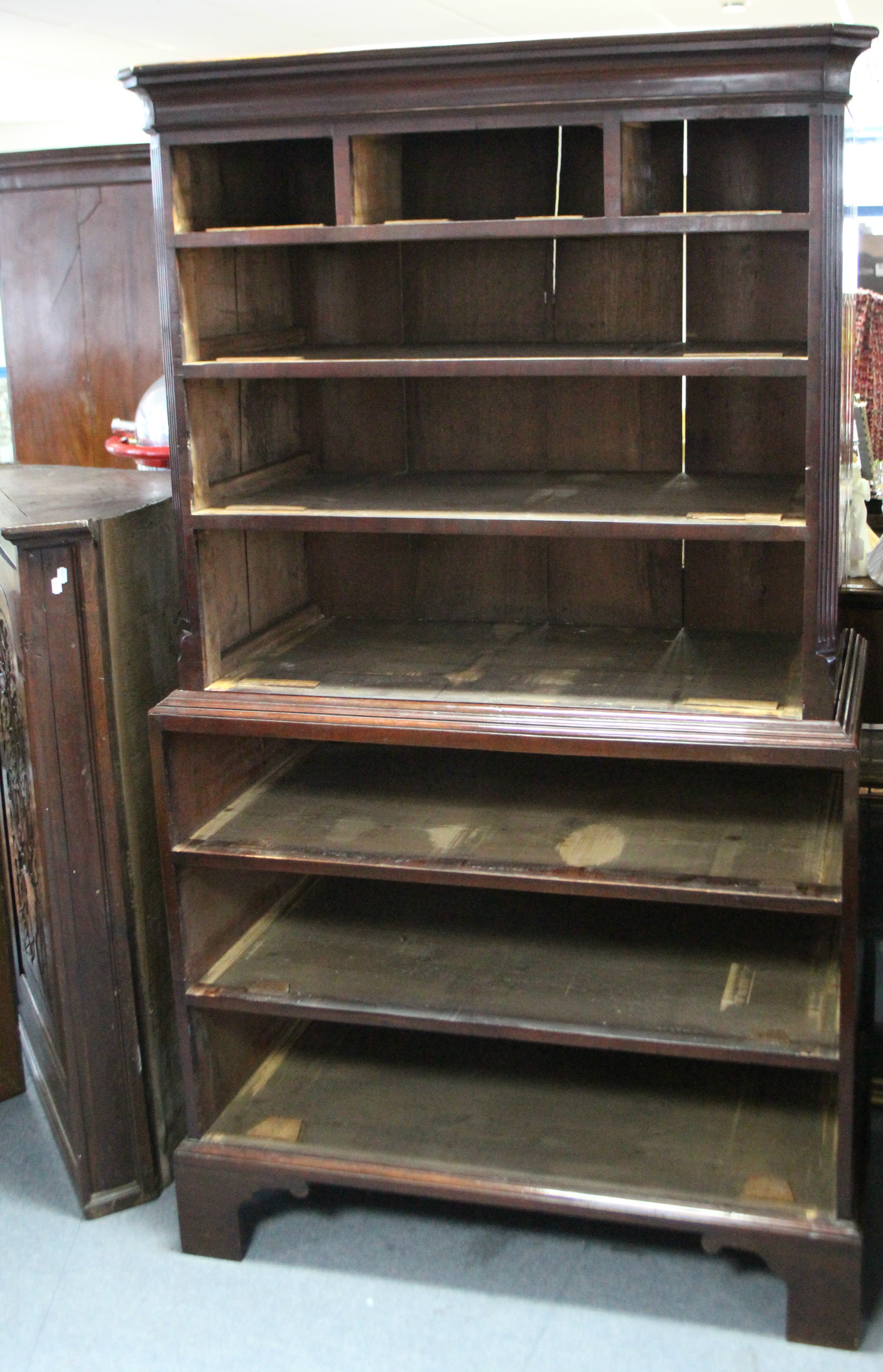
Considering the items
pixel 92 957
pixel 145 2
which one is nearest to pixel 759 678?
pixel 92 957

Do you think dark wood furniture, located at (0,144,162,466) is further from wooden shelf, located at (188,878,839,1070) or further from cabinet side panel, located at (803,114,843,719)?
cabinet side panel, located at (803,114,843,719)

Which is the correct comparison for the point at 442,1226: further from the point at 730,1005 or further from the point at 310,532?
the point at 310,532

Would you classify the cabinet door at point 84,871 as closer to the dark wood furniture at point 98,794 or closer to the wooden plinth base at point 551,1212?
the dark wood furniture at point 98,794

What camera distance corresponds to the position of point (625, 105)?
1.91m

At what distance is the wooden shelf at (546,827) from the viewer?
2107 millimetres

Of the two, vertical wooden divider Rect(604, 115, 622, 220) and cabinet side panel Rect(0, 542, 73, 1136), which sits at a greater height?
vertical wooden divider Rect(604, 115, 622, 220)

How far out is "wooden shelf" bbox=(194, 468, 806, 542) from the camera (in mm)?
→ 2006

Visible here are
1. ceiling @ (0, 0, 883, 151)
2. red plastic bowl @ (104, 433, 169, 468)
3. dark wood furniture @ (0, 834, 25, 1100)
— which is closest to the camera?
dark wood furniture @ (0, 834, 25, 1100)

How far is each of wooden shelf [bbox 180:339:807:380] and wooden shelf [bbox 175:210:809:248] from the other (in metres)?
0.17

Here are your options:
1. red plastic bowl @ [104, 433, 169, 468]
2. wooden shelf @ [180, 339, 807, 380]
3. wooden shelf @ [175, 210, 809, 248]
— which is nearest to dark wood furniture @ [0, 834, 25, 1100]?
red plastic bowl @ [104, 433, 169, 468]

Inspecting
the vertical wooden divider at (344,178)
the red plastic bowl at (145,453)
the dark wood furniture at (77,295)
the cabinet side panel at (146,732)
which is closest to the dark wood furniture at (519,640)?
the vertical wooden divider at (344,178)

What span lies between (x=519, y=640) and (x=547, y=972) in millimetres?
578

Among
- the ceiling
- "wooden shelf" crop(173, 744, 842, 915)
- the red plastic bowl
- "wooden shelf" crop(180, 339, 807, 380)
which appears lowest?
"wooden shelf" crop(173, 744, 842, 915)

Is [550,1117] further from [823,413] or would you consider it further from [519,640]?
[823,413]
